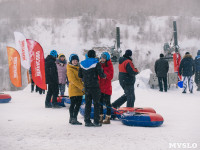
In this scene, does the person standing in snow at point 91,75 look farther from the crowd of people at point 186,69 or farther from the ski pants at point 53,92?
the crowd of people at point 186,69

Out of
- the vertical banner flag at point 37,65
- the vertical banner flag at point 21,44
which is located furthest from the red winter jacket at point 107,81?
the vertical banner flag at point 21,44

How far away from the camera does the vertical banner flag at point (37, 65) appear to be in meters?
9.62

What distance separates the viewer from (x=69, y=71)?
19.5ft

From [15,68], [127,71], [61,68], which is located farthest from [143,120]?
[15,68]

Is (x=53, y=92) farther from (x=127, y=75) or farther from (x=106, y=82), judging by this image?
(x=106, y=82)

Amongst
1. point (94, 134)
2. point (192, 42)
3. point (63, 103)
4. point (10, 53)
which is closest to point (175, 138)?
point (94, 134)

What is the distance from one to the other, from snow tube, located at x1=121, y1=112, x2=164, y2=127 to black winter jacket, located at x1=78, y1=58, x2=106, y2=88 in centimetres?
106

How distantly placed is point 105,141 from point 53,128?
148 cm

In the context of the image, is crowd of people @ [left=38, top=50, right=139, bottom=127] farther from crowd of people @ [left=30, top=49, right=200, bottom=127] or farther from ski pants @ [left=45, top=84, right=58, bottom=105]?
ski pants @ [left=45, top=84, right=58, bottom=105]

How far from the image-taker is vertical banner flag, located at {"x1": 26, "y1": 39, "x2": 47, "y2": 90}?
962cm

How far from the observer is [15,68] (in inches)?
601

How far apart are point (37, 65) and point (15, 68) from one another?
5978mm

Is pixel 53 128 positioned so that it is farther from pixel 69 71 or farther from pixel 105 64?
pixel 105 64

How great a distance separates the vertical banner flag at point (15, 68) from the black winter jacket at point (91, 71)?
10.3 metres
